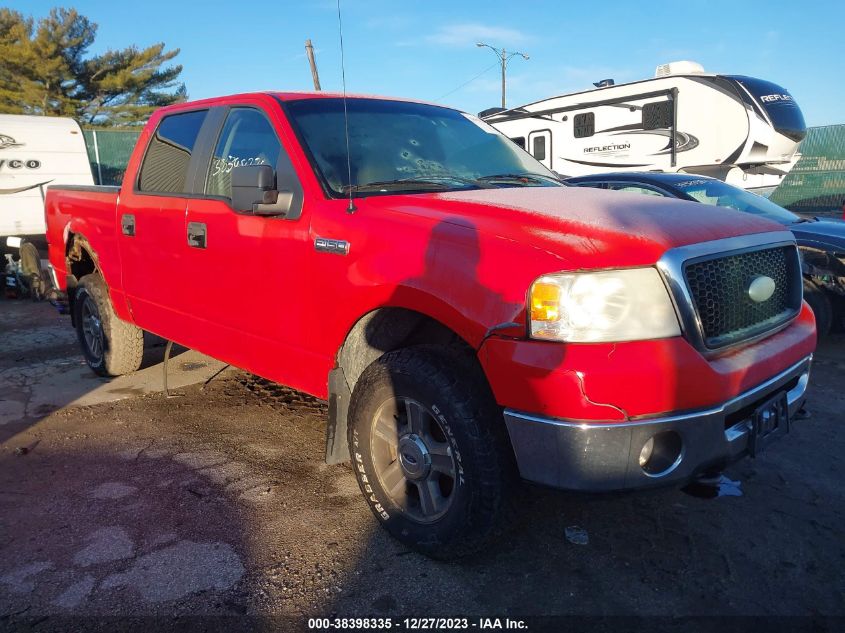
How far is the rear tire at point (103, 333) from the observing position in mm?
4945

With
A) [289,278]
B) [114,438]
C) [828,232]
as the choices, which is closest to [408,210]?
[289,278]

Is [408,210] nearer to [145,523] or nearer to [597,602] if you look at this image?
[597,602]

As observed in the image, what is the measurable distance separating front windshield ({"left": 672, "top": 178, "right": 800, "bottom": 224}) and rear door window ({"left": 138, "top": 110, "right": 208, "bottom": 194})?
4460mm

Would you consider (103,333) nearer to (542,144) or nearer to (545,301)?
(545,301)

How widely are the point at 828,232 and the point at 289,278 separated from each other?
5200 millimetres

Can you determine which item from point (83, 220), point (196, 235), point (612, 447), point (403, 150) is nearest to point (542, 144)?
point (83, 220)

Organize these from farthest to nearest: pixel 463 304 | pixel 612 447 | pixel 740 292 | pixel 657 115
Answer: pixel 657 115
pixel 740 292
pixel 463 304
pixel 612 447

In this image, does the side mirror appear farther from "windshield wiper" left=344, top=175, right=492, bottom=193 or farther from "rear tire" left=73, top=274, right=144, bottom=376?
"rear tire" left=73, top=274, right=144, bottom=376

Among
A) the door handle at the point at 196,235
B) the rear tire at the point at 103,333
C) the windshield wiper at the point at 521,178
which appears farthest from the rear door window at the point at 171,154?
the windshield wiper at the point at 521,178

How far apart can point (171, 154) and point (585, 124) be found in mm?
9792

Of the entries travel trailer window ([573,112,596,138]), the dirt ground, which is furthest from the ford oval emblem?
travel trailer window ([573,112,596,138])

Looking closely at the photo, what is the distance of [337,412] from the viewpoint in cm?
296

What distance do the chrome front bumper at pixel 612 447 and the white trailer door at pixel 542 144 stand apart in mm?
11413

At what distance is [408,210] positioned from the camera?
2656 mm
